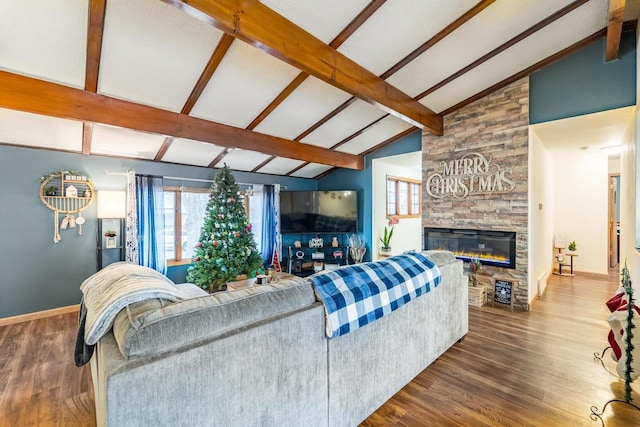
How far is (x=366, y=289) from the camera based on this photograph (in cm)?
169

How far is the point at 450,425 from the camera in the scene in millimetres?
1739

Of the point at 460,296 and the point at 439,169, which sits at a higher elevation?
the point at 439,169

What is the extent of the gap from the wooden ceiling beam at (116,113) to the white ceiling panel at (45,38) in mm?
113

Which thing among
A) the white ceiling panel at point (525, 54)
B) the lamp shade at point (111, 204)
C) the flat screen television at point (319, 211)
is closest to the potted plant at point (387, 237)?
the flat screen television at point (319, 211)

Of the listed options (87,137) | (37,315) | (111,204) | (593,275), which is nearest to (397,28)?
(87,137)

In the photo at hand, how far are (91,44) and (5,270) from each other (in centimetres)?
316

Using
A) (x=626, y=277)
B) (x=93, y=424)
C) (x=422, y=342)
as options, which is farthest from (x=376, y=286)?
(x=626, y=277)

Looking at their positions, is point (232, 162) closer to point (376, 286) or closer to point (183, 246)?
point (183, 246)

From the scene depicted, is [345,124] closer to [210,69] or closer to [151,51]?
[210,69]

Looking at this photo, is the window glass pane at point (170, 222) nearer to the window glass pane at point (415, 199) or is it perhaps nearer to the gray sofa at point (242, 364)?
the gray sofa at point (242, 364)

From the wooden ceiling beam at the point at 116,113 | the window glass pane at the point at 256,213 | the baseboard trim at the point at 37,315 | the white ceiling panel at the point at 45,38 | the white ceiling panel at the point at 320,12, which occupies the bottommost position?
the baseboard trim at the point at 37,315

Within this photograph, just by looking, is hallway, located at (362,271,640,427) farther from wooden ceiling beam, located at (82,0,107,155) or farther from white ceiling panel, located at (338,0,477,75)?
wooden ceiling beam, located at (82,0,107,155)

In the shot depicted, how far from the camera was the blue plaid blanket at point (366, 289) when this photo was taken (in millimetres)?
1529

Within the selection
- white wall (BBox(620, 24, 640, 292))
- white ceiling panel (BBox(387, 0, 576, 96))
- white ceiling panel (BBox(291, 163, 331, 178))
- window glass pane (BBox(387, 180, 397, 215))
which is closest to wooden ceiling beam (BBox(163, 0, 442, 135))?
white ceiling panel (BBox(387, 0, 576, 96))
